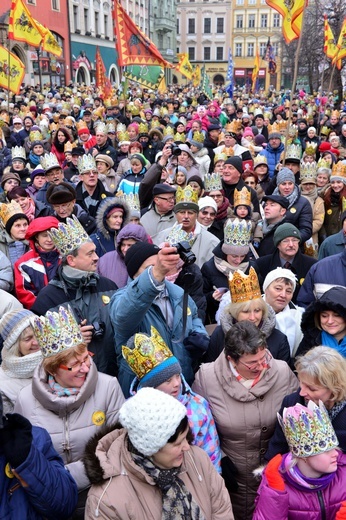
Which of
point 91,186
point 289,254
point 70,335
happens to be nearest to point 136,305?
point 70,335

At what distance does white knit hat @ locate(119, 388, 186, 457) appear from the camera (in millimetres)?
2027

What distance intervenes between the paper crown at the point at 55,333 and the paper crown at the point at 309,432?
4.05 feet

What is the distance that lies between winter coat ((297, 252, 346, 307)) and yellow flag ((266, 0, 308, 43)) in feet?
17.3

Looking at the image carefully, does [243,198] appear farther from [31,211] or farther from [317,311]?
[317,311]

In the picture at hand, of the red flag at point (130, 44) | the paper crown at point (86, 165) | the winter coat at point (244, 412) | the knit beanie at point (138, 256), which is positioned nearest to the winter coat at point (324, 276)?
the winter coat at point (244, 412)

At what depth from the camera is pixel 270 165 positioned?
384 inches

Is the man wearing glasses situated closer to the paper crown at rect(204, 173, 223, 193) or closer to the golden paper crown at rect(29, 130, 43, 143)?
the paper crown at rect(204, 173, 223, 193)

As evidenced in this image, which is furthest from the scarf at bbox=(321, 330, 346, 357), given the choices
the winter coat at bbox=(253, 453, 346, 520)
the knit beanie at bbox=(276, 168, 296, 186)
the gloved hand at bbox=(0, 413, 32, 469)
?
the knit beanie at bbox=(276, 168, 296, 186)

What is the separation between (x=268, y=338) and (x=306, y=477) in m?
1.15

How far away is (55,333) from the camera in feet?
9.14

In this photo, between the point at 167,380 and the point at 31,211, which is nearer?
the point at 167,380

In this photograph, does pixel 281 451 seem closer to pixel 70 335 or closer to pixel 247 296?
pixel 247 296

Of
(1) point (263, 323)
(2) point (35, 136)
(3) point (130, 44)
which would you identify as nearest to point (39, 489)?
(1) point (263, 323)

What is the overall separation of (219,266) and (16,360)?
6.79 feet
